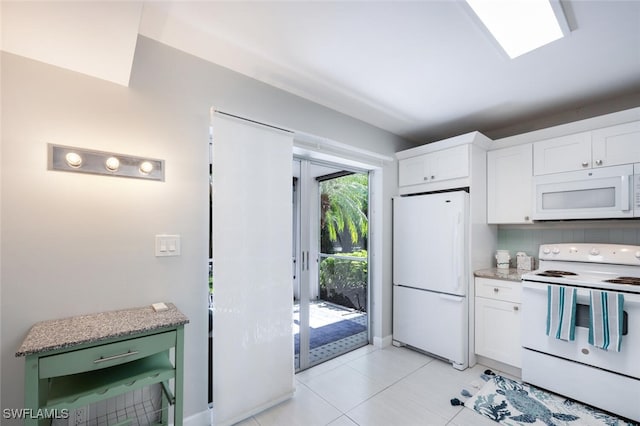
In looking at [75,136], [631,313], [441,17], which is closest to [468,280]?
[631,313]

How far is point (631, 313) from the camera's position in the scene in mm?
1929

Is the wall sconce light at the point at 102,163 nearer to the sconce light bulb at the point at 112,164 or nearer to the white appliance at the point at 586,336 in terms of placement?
the sconce light bulb at the point at 112,164

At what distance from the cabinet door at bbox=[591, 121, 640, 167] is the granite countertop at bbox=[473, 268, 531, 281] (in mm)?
1157

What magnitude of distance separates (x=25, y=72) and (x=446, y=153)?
3.27 metres

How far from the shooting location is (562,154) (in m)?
2.54

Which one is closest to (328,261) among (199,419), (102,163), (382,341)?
(382,341)

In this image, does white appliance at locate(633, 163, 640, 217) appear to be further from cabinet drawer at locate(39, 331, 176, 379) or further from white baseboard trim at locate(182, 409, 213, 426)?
white baseboard trim at locate(182, 409, 213, 426)

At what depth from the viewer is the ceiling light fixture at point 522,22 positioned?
1465mm

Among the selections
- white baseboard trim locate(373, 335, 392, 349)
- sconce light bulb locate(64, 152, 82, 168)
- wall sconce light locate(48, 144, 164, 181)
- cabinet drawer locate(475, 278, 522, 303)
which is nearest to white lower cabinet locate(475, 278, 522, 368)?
cabinet drawer locate(475, 278, 522, 303)

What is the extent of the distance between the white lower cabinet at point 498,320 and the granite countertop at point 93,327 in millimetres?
2686

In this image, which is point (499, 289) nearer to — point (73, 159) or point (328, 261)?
point (328, 261)

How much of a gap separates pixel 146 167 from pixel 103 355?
40.8 inches

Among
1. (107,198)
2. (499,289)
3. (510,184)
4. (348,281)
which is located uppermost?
(510,184)

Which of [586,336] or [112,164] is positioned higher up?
[112,164]
